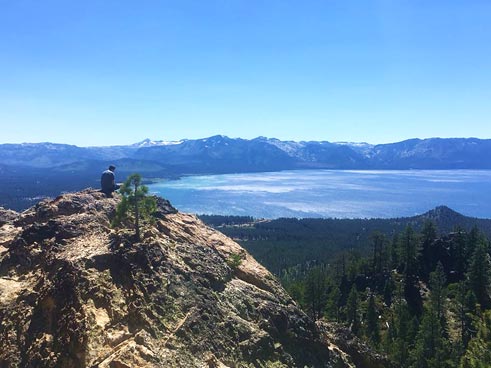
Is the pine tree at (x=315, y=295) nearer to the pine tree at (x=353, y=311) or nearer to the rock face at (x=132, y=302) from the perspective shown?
the pine tree at (x=353, y=311)

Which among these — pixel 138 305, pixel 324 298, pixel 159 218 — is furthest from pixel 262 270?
pixel 324 298

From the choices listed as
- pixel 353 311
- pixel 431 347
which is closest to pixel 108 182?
pixel 431 347

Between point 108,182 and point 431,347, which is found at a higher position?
point 108,182

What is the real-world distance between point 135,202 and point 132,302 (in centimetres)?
1208

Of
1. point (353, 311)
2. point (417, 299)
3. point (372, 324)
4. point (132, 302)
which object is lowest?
point (372, 324)

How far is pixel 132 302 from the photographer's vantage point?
3228cm

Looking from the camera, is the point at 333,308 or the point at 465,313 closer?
the point at 465,313

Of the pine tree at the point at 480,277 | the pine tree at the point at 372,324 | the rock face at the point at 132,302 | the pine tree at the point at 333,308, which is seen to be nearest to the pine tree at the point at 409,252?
the pine tree at the point at 480,277

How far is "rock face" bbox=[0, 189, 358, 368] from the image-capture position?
2892cm

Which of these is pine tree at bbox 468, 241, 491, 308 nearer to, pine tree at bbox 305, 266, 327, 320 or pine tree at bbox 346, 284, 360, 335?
pine tree at bbox 346, 284, 360, 335

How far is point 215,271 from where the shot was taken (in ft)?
138

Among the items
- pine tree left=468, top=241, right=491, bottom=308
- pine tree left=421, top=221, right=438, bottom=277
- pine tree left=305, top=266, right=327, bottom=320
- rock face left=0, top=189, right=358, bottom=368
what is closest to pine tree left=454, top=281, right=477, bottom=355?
pine tree left=468, top=241, right=491, bottom=308

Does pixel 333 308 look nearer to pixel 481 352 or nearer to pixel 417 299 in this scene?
pixel 417 299

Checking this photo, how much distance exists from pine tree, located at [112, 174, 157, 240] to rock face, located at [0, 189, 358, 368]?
177 cm
